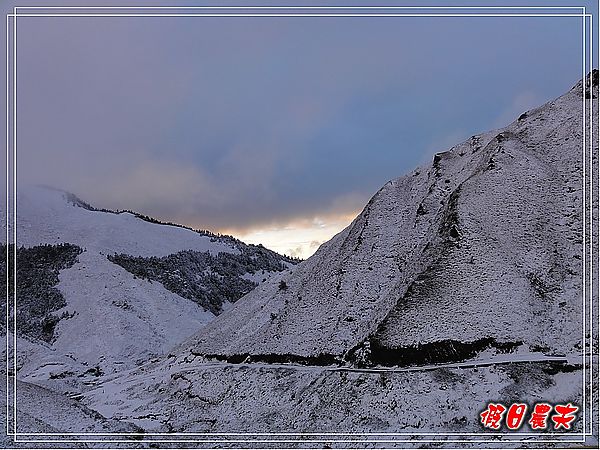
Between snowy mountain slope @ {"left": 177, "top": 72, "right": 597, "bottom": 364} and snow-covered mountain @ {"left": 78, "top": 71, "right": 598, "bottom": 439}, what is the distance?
8 centimetres

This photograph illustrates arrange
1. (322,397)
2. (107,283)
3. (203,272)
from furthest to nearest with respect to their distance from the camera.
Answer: (203,272) < (107,283) < (322,397)

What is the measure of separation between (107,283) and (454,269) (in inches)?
1451

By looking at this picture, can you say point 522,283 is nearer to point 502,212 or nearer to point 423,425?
point 502,212

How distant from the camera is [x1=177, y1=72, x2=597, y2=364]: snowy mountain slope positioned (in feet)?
80.9

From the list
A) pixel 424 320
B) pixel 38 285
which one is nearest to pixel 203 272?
pixel 38 285

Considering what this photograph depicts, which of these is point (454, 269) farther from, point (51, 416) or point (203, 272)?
point (203, 272)

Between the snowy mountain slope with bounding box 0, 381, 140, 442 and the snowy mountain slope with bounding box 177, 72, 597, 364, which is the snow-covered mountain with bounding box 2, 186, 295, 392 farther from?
the snowy mountain slope with bounding box 177, 72, 597, 364

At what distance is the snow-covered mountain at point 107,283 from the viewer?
148 feet

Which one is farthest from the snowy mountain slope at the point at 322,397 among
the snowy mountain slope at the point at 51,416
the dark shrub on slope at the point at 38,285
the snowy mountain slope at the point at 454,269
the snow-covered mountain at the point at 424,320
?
the dark shrub on slope at the point at 38,285

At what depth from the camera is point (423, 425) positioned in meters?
21.4

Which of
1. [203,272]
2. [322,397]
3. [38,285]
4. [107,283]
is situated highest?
[203,272]

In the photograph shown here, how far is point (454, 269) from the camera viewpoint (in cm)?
2744

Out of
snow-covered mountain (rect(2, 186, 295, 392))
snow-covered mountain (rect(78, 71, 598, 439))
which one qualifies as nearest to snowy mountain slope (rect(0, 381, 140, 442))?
snow-covered mountain (rect(78, 71, 598, 439))

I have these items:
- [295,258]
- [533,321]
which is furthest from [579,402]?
[295,258]
